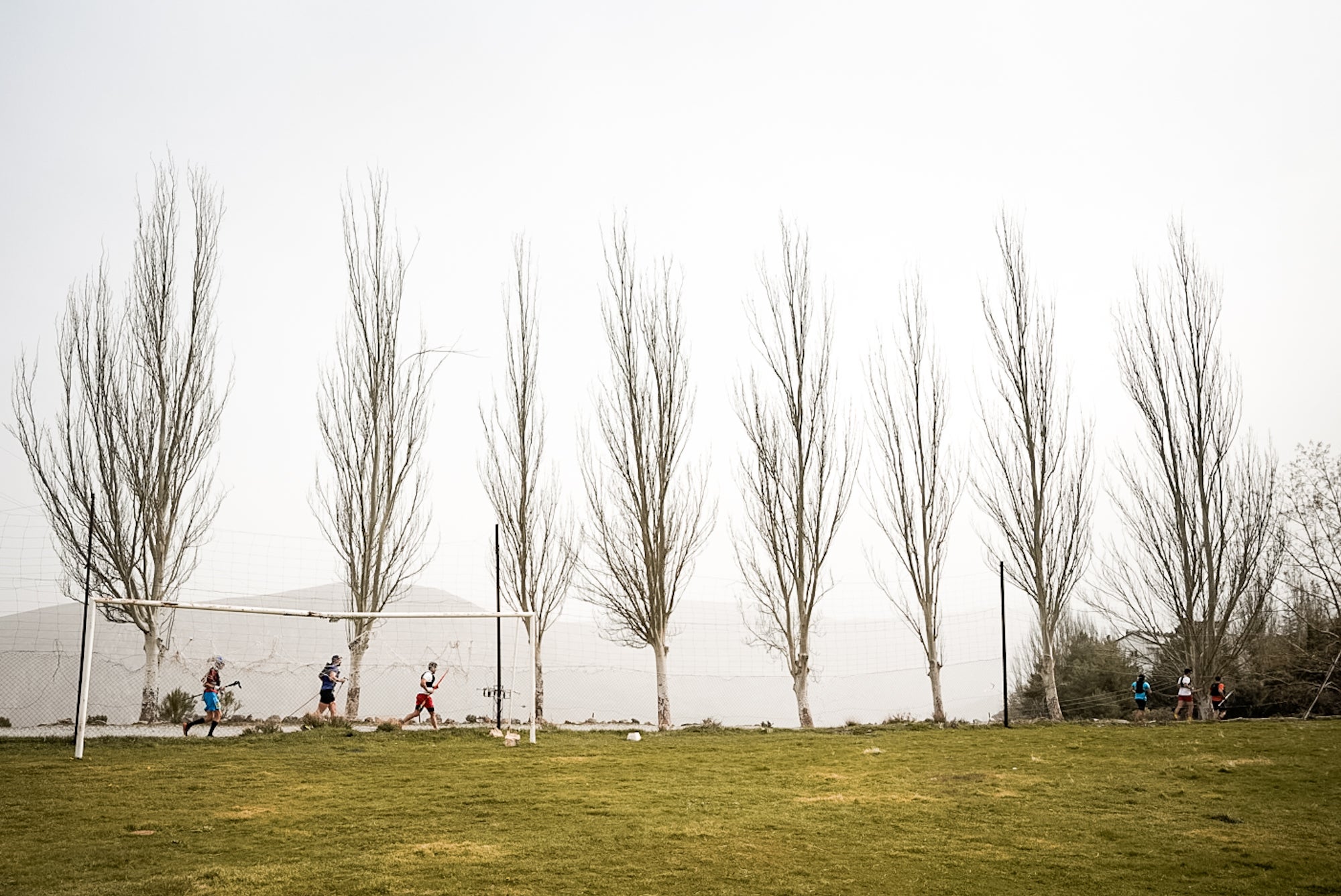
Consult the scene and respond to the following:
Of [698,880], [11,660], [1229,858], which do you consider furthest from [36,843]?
[11,660]

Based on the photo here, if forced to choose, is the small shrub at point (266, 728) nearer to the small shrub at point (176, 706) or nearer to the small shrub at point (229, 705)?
the small shrub at point (229, 705)

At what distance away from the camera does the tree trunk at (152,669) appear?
16.3 meters

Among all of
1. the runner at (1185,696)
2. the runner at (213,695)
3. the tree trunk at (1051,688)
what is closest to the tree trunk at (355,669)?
the runner at (213,695)

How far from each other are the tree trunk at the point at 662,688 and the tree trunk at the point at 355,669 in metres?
5.61

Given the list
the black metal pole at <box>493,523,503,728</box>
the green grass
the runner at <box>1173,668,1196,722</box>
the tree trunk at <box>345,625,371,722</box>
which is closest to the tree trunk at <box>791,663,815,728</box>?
the green grass

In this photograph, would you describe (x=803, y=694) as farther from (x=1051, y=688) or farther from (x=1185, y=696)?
(x=1185, y=696)

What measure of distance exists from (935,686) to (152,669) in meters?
15.3

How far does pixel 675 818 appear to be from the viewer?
26.1 ft

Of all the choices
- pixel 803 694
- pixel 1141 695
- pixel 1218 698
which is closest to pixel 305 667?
pixel 803 694

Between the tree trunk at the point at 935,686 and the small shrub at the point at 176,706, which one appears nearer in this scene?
the small shrub at the point at 176,706

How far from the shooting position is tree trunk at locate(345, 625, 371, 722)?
17.4 metres

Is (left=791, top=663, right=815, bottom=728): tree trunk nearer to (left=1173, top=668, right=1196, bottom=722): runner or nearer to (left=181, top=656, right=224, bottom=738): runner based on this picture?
(left=1173, top=668, right=1196, bottom=722): runner

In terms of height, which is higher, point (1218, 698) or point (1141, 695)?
point (1141, 695)

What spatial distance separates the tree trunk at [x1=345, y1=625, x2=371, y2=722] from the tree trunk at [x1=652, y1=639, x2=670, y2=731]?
561 centimetres
